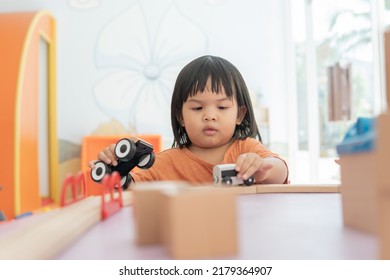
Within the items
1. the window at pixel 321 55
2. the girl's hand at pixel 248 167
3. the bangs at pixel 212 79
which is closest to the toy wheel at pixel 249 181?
the girl's hand at pixel 248 167

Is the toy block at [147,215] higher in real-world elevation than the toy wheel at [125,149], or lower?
lower

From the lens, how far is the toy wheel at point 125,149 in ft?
0.87

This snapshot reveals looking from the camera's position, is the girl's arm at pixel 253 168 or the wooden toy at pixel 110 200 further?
the girl's arm at pixel 253 168

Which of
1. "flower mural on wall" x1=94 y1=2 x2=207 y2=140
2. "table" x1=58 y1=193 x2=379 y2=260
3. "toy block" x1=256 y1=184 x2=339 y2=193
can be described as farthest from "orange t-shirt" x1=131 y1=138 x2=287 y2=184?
"flower mural on wall" x1=94 y1=2 x2=207 y2=140

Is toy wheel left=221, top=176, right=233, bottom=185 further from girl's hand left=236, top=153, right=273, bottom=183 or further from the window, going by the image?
the window

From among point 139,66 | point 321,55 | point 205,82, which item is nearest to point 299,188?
point 205,82

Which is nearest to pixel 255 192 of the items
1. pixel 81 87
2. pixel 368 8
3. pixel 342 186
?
pixel 342 186

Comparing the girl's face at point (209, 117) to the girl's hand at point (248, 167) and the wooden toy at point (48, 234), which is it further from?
the wooden toy at point (48, 234)

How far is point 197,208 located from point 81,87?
3.26ft

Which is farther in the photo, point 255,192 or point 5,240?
point 255,192

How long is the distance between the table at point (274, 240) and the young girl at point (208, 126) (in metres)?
0.15

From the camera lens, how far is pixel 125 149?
0.27 metres

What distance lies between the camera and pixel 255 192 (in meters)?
0.30
